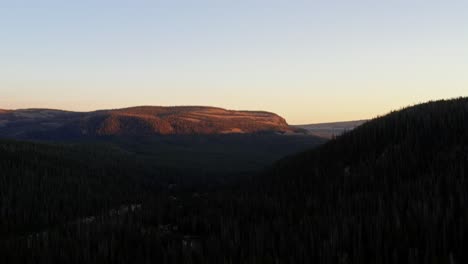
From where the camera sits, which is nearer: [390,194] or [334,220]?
[334,220]

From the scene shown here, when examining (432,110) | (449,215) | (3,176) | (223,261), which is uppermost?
(432,110)

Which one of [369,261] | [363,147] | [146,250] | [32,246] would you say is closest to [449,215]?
[369,261]

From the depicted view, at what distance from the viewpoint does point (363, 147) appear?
28391 mm

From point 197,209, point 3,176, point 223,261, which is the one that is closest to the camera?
point 223,261

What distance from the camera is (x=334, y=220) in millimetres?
12391

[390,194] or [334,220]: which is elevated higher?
[390,194]

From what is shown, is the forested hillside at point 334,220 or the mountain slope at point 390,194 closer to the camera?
the mountain slope at point 390,194

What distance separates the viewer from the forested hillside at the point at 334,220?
970 centimetres

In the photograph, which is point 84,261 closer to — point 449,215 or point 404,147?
point 449,215

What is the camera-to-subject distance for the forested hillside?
9.70m

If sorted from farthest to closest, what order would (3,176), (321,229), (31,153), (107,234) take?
(31,153) → (3,176) → (107,234) → (321,229)

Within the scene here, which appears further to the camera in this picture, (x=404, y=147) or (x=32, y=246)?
(x=404, y=147)

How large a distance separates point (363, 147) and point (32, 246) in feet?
70.2

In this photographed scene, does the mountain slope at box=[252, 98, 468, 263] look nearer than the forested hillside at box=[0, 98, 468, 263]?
Yes
